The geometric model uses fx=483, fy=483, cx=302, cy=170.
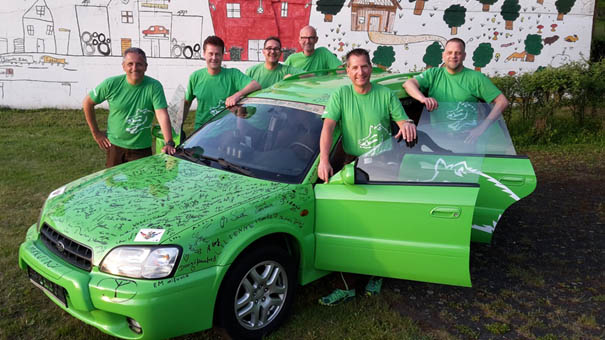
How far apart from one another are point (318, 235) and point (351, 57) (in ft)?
4.62

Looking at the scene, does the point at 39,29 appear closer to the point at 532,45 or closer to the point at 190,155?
the point at 190,155

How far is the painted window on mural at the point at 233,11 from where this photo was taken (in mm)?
11492

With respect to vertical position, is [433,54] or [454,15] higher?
[454,15]

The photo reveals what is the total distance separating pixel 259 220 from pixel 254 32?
30.6ft

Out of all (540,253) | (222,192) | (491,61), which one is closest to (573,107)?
(491,61)

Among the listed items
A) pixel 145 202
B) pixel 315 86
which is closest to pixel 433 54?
pixel 315 86

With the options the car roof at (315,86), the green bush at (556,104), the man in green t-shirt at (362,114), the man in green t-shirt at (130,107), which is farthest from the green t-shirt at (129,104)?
the green bush at (556,104)

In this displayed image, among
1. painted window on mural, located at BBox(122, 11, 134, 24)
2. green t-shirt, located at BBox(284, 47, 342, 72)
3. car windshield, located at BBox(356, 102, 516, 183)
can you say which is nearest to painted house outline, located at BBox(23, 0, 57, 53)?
painted window on mural, located at BBox(122, 11, 134, 24)

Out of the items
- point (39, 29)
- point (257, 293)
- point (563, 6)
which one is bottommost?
point (257, 293)

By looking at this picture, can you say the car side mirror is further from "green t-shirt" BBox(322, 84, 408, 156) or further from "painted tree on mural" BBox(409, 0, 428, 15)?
"painted tree on mural" BBox(409, 0, 428, 15)

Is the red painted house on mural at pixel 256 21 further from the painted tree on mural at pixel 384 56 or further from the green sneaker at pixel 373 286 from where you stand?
the green sneaker at pixel 373 286

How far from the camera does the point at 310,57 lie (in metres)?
6.26

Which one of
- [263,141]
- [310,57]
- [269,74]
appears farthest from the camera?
[310,57]

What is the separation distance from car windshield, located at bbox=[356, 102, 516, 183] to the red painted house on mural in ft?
26.3
